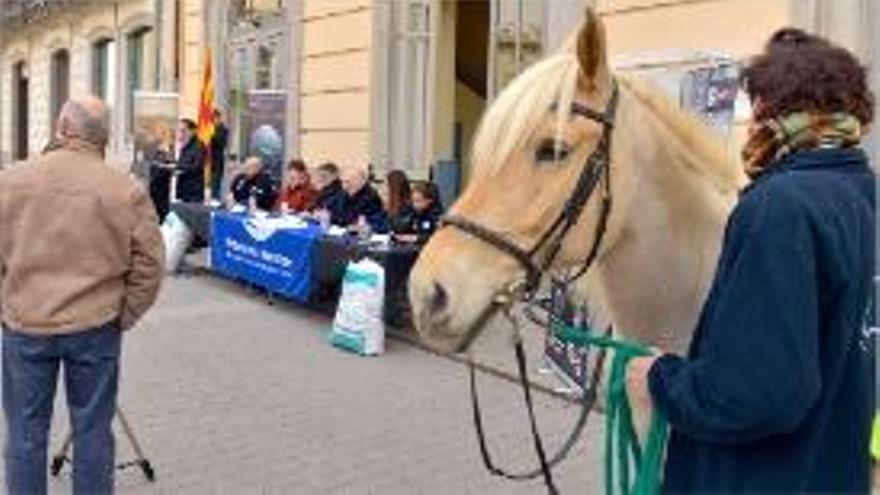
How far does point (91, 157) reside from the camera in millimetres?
4934

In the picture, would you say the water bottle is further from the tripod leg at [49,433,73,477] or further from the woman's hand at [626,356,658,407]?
the woman's hand at [626,356,658,407]

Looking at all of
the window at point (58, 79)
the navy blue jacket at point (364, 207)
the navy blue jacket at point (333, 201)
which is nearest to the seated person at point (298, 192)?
the navy blue jacket at point (333, 201)

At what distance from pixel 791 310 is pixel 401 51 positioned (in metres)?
14.1

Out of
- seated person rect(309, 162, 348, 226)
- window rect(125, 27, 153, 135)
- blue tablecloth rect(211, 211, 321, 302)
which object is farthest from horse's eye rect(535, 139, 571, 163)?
window rect(125, 27, 153, 135)

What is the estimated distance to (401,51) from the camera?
1602 cm

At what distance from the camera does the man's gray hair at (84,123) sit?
16.1 ft

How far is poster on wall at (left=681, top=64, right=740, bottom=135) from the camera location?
8531mm

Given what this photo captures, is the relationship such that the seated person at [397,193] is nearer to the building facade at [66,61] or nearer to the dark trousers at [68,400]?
the dark trousers at [68,400]

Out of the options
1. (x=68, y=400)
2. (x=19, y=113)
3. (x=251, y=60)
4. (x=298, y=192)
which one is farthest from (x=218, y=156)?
(x=19, y=113)

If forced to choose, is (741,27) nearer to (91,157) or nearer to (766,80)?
(91,157)

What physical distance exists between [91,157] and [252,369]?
4.68 metres

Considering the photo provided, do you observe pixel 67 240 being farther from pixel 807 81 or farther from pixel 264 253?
pixel 264 253

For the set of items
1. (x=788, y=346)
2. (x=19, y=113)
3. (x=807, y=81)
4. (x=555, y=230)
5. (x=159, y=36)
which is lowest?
(x=788, y=346)

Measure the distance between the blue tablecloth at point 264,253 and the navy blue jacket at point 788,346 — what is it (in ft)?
30.9
